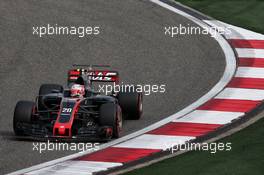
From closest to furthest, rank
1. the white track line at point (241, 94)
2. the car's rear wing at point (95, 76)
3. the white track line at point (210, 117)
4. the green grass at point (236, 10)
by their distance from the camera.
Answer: the white track line at point (210, 117)
the car's rear wing at point (95, 76)
the white track line at point (241, 94)
the green grass at point (236, 10)

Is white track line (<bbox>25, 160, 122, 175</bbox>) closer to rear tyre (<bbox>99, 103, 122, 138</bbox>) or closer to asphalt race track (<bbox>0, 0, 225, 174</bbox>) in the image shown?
asphalt race track (<bbox>0, 0, 225, 174</bbox>)

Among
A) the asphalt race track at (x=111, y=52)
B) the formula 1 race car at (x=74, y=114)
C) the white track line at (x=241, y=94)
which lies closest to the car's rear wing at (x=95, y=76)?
the formula 1 race car at (x=74, y=114)

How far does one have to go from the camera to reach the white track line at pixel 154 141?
632 inches

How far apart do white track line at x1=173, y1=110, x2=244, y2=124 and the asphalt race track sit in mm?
438

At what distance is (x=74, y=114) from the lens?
16562mm

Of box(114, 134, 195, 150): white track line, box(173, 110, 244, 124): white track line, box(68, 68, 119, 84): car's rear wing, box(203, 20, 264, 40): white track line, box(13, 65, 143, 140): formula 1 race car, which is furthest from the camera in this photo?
box(203, 20, 264, 40): white track line

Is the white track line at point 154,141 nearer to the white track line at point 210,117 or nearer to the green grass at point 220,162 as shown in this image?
the green grass at point 220,162

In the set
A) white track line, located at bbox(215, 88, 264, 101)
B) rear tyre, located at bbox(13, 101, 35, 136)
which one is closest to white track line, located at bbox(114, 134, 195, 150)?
rear tyre, located at bbox(13, 101, 35, 136)

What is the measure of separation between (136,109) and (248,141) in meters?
2.70

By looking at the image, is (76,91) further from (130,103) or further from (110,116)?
(130,103)

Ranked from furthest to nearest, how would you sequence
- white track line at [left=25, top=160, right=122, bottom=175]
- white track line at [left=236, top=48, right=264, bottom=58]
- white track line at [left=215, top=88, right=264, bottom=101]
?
1. white track line at [left=236, top=48, right=264, bottom=58]
2. white track line at [left=215, top=88, right=264, bottom=101]
3. white track line at [left=25, top=160, right=122, bottom=175]

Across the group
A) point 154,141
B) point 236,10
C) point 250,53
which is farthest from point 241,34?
point 154,141

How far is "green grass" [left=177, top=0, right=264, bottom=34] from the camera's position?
2489 cm

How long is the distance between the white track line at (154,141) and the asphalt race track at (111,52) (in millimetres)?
588
